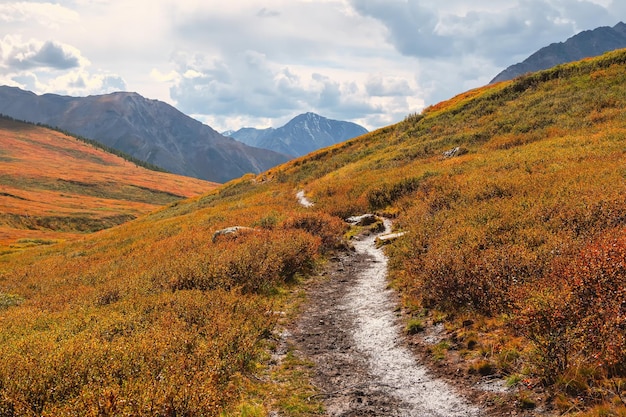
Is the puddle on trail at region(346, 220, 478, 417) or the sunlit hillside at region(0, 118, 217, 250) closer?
the puddle on trail at region(346, 220, 478, 417)

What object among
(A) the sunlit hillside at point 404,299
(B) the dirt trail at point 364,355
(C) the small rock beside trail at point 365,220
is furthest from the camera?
(C) the small rock beside trail at point 365,220

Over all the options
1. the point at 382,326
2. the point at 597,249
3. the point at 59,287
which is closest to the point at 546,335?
the point at 597,249

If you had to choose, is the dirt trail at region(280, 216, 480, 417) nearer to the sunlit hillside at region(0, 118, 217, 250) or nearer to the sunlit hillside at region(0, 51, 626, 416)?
the sunlit hillside at region(0, 51, 626, 416)

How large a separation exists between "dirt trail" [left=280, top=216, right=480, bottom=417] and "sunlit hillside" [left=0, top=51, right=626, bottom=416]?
95 centimetres

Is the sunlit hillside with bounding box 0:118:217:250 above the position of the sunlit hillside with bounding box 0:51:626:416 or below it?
below

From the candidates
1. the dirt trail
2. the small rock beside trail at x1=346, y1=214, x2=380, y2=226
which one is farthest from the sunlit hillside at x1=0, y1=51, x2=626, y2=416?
the small rock beside trail at x1=346, y1=214, x2=380, y2=226

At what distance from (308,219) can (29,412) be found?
20475mm

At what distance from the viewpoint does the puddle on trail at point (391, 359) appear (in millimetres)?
7910

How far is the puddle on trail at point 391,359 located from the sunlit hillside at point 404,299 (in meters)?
1.00

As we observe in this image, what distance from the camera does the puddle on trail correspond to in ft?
26.0

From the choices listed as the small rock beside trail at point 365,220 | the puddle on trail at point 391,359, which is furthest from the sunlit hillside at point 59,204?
the puddle on trail at point 391,359

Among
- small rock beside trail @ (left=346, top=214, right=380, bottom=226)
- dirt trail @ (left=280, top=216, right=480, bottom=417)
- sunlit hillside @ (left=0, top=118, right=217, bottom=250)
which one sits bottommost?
sunlit hillside @ (left=0, top=118, right=217, bottom=250)

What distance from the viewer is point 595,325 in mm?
7309

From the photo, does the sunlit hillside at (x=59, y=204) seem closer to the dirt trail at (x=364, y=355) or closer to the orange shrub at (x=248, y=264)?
the orange shrub at (x=248, y=264)
